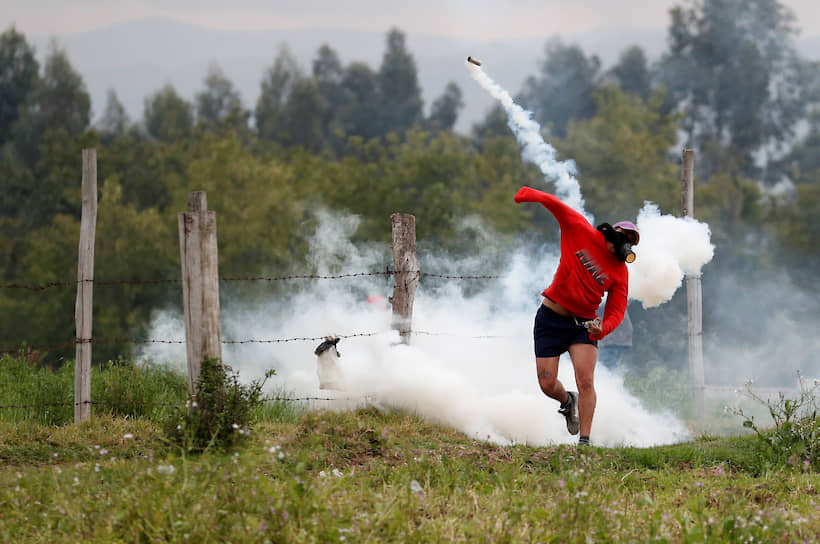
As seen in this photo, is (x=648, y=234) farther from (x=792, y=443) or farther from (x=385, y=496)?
(x=385, y=496)

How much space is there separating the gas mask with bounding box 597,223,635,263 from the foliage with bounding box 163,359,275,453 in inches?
129

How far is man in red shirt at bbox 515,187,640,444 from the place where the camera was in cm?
805

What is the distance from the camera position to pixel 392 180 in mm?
36219

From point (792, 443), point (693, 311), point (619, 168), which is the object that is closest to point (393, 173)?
point (619, 168)

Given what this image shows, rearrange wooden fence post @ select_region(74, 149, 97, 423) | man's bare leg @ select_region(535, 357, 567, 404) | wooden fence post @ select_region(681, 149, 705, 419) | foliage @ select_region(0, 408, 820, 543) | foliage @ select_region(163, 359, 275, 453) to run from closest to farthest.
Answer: foliage @ select_region(0, 408, 820, 543)
foliage @ select_region(163, 359, 275, 453)
man's bare leg @ select_region(535, 357, 567, 404)
wooden fence post @ select_region(74, 149, 97, 423)
wooden fence post @ select_region(681, 149, 705, 419)

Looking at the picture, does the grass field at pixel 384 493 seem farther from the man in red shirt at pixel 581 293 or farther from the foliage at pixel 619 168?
the foliage at pixel 619 168

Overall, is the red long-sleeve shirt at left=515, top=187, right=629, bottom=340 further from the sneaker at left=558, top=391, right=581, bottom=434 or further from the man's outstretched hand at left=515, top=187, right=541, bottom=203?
the sneaker at left=558, top=391, right=581, bottom=434

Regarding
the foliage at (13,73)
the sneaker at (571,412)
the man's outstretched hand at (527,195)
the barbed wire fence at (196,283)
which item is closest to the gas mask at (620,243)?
the man's outstretched hand at (527,195)

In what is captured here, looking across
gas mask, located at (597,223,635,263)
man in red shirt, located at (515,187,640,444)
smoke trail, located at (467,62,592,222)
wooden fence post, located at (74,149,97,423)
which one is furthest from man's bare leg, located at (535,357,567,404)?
wooden fence post, located at (74,149,97,423)

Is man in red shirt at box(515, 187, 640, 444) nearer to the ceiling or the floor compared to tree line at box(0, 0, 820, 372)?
nearer to the floor

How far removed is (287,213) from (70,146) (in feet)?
43.6

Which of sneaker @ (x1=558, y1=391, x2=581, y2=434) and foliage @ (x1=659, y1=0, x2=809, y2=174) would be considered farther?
foliage @ (x1=659, y1=0, x2=809, y2=174)

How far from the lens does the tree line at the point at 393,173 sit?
34219 mm

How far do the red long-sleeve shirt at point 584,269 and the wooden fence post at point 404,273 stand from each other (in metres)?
1.91
